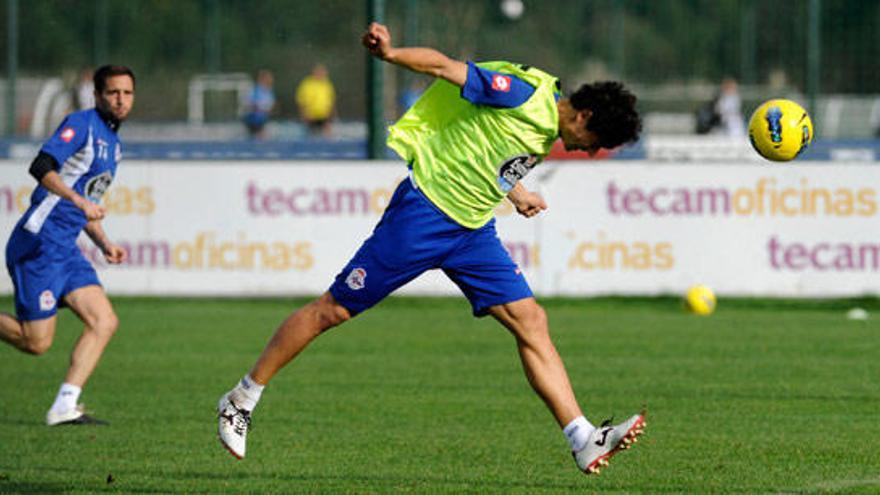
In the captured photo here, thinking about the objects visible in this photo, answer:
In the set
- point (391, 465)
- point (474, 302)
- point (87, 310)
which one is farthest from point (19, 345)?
point (474, 302)

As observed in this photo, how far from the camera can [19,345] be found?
11.0m

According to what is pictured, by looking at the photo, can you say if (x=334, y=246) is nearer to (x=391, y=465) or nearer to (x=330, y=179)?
(x=330, y=179)

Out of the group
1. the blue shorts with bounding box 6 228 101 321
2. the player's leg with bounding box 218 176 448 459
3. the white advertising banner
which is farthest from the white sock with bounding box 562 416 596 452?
the white advertising banner

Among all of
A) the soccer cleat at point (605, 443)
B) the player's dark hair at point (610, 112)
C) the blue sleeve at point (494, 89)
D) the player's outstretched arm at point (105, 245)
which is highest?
the blue sleeve at point (494, 89)

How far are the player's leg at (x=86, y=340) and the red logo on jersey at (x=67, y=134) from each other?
101 cm

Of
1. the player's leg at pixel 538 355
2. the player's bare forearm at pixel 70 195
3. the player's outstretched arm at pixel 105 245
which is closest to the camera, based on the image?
the player's leg at pixel 538 355

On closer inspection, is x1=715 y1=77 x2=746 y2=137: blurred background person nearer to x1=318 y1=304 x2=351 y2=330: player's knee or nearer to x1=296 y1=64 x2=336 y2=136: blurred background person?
x1=296 y1=64 x2=336 y2=136: blurred background person

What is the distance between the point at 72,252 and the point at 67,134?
0.86m

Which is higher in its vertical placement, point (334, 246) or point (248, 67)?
point (248, 67)

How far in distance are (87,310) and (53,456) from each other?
1.49 metres

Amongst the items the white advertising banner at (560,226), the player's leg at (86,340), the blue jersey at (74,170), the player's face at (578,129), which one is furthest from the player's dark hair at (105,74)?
the white advertising banner at (560,226)

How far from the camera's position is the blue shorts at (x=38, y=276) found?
10.9 metres

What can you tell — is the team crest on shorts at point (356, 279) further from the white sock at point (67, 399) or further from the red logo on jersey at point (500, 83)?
the white sock at point (67, 399)

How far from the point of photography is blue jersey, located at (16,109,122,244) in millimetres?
10609
